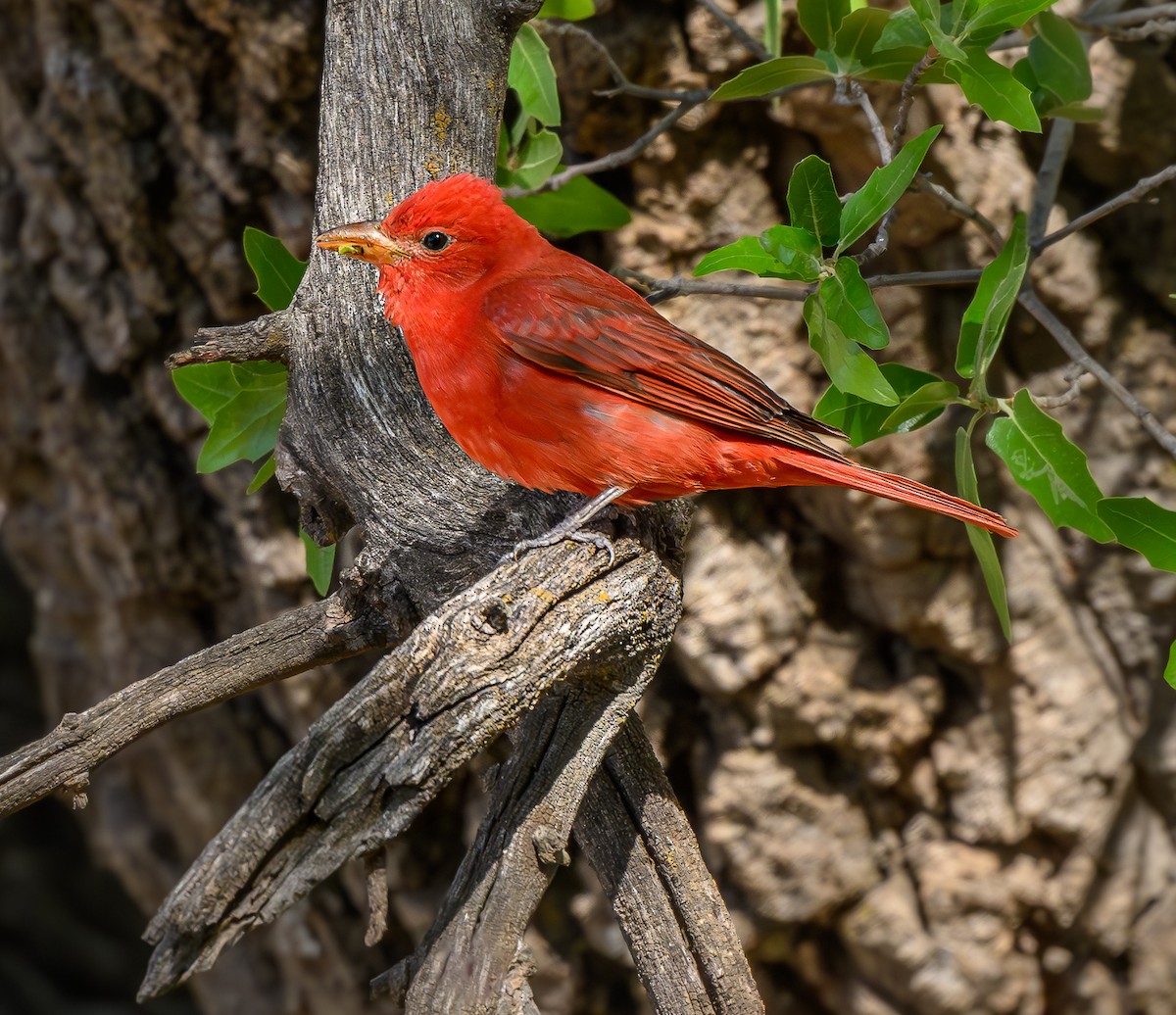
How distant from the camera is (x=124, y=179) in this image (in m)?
3.40

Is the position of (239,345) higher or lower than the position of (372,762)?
higher

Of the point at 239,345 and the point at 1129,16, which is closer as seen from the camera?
the point at 239,345

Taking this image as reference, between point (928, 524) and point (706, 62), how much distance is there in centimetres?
130

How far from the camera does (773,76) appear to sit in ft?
7.10

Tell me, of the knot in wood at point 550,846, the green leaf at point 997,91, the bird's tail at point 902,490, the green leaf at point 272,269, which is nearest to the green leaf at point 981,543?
the bird's tail at point 902,490

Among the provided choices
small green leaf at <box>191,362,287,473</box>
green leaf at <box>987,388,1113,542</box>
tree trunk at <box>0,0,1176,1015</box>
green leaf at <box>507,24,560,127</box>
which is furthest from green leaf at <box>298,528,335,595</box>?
green leaf at <box>987,388,1113,542</box>

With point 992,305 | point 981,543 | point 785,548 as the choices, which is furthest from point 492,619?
point 785,548

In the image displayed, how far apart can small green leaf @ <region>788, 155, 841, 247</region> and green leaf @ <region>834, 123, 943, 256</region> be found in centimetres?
2

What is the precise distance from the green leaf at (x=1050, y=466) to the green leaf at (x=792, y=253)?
0.39 m

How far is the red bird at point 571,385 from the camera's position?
2.04m

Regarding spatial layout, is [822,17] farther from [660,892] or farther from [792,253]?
[660,892]

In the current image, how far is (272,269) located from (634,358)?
0.77m

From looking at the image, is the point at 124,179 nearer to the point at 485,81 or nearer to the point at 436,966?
the point at 485,81

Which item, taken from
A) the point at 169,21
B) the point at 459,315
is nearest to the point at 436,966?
the point at 459,315
